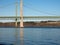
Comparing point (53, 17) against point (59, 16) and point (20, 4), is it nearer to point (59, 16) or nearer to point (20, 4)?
point (59, 16)

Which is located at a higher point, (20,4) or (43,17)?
(20,4)

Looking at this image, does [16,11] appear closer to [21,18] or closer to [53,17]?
[21,18]

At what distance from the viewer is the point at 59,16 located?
64875 mm

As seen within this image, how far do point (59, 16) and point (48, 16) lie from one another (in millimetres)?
3616

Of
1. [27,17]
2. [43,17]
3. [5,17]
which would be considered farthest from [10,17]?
[43,17]

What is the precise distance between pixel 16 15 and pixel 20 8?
2645mm

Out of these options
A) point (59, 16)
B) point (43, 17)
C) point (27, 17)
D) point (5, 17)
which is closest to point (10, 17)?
point (5, 17)

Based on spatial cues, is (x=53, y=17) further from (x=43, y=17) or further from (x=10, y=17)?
(x=10, y=17)

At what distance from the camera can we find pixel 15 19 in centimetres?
6494

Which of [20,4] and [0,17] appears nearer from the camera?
[0,17]

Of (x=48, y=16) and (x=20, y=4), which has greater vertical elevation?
(x=20, y=4)

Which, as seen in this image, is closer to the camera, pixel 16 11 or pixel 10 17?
pixel 10 17

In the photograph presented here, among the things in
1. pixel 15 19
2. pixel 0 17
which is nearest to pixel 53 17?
pixel 15 19

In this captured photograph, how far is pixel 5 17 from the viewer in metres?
63.7
